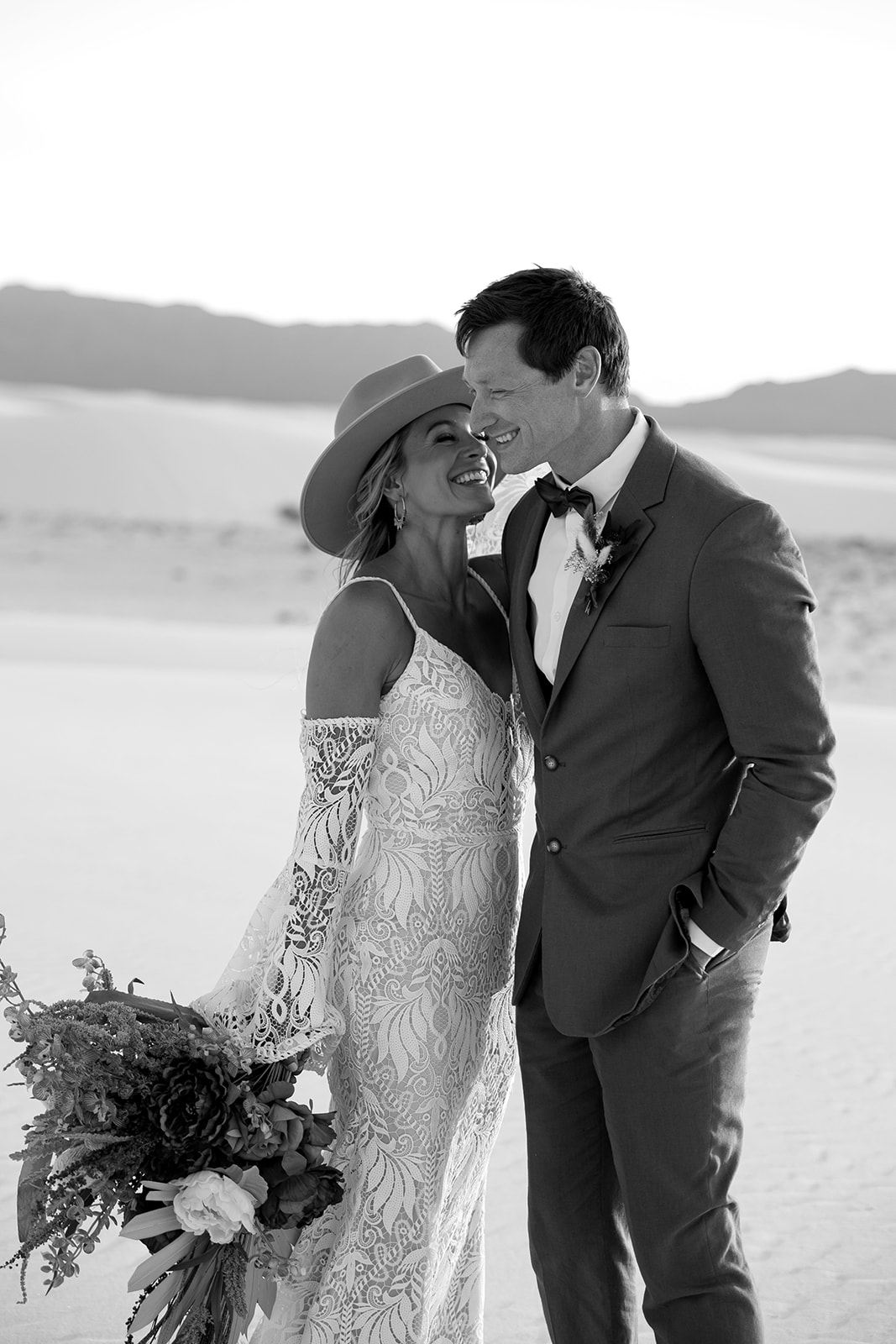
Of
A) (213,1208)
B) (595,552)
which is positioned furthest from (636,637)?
(213,1208)

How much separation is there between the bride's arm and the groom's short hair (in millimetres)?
672

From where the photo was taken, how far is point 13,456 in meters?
41.7

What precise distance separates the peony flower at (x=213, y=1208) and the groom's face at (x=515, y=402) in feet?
4.89

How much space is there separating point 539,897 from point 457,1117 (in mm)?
594

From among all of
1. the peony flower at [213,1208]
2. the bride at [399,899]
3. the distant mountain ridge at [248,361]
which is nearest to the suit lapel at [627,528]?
the bride at [399,899]

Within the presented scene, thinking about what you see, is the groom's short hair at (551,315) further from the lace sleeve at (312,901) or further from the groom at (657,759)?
the lace sleeve at (312,901)

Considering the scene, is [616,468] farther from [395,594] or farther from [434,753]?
[434,753]

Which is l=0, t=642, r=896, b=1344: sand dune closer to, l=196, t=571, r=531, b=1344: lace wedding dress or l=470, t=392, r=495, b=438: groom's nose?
l=196, t=571, r=531, b=1344: lace wedding dress

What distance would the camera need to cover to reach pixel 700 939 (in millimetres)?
2553

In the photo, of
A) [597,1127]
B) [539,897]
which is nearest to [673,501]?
[539,897]

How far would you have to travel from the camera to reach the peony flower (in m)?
2.63

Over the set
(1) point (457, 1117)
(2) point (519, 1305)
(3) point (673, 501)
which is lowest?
(2) point (519, 1305)

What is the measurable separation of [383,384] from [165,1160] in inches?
68.0

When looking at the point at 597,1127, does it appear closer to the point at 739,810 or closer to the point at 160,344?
the point at 739,810
